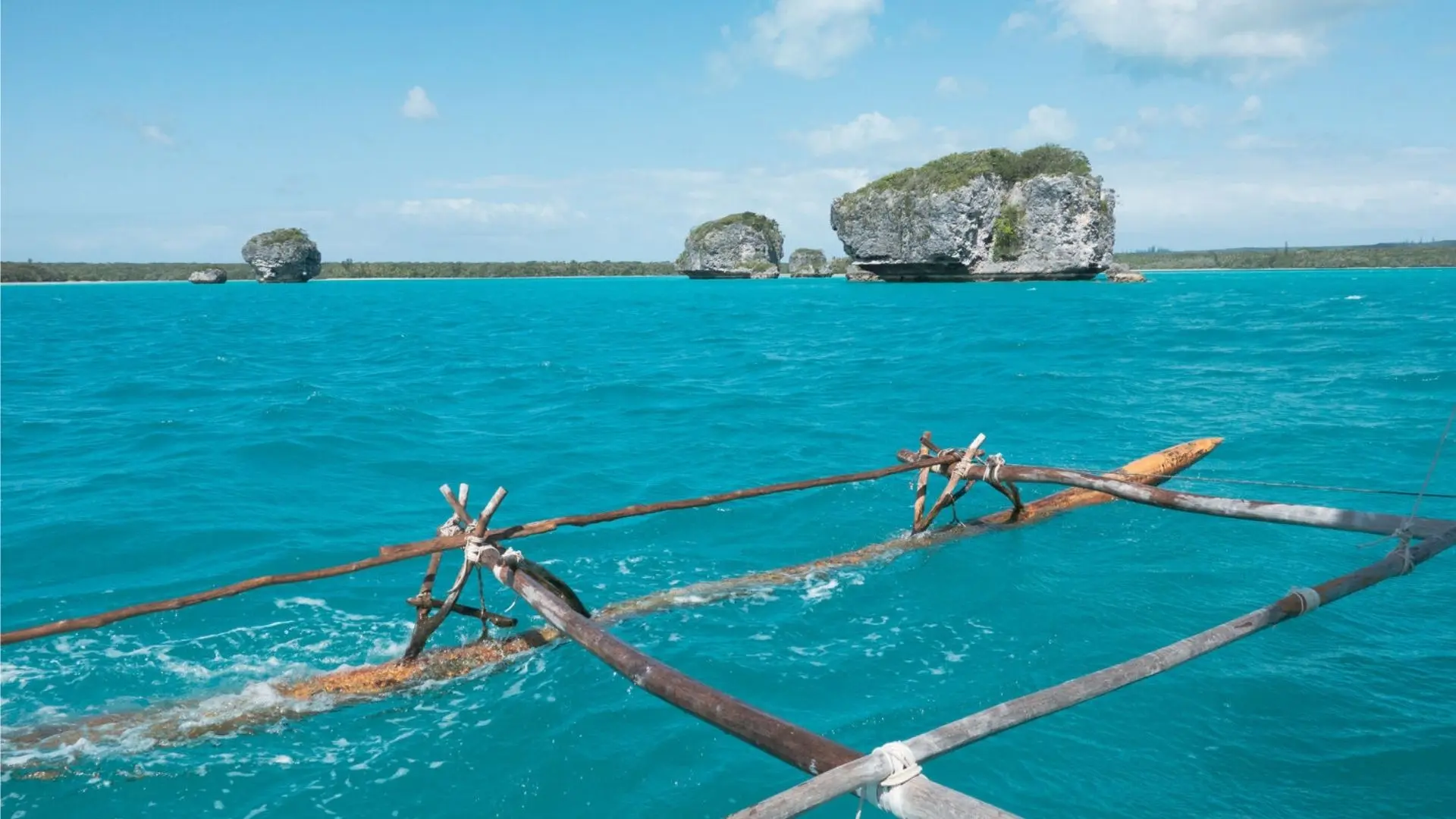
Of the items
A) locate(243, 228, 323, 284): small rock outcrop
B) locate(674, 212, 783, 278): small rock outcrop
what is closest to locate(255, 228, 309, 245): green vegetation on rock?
locate(243, 228, 323, 284): small rock outcrop

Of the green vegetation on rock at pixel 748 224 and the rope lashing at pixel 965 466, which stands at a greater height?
the green vegetation on rock at pixel 748 224

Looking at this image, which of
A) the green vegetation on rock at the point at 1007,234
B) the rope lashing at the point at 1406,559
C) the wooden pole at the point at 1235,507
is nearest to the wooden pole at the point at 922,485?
the wooden pole at the point at 1235,507

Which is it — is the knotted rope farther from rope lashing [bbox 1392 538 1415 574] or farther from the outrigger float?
rope lashing [bbox 1392 538 1415 574]

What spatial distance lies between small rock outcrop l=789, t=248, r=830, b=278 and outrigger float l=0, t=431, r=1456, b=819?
510ft

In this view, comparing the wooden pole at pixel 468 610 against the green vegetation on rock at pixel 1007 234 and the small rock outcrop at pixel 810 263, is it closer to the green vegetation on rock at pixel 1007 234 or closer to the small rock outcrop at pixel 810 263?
the green vegetation on rock at pixel 1007 234

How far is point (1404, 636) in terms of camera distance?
27.6 ft

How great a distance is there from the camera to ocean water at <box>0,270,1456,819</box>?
6.29 m

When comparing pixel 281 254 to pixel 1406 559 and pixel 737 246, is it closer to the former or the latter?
pixel 737 246

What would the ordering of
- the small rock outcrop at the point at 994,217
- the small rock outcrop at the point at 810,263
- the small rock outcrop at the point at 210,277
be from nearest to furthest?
1. the small rock outcrop at the point at 994,217
2. the small rock outcrop at the point at 210,277
3. the small rock outcrop at the point at 810,263

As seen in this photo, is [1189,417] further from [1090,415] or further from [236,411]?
[236,411]

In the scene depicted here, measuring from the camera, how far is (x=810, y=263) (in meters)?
164

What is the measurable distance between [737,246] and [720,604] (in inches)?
5579

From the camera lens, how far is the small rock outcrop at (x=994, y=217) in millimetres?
86875

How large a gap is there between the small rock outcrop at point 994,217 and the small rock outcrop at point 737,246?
49.1 m
